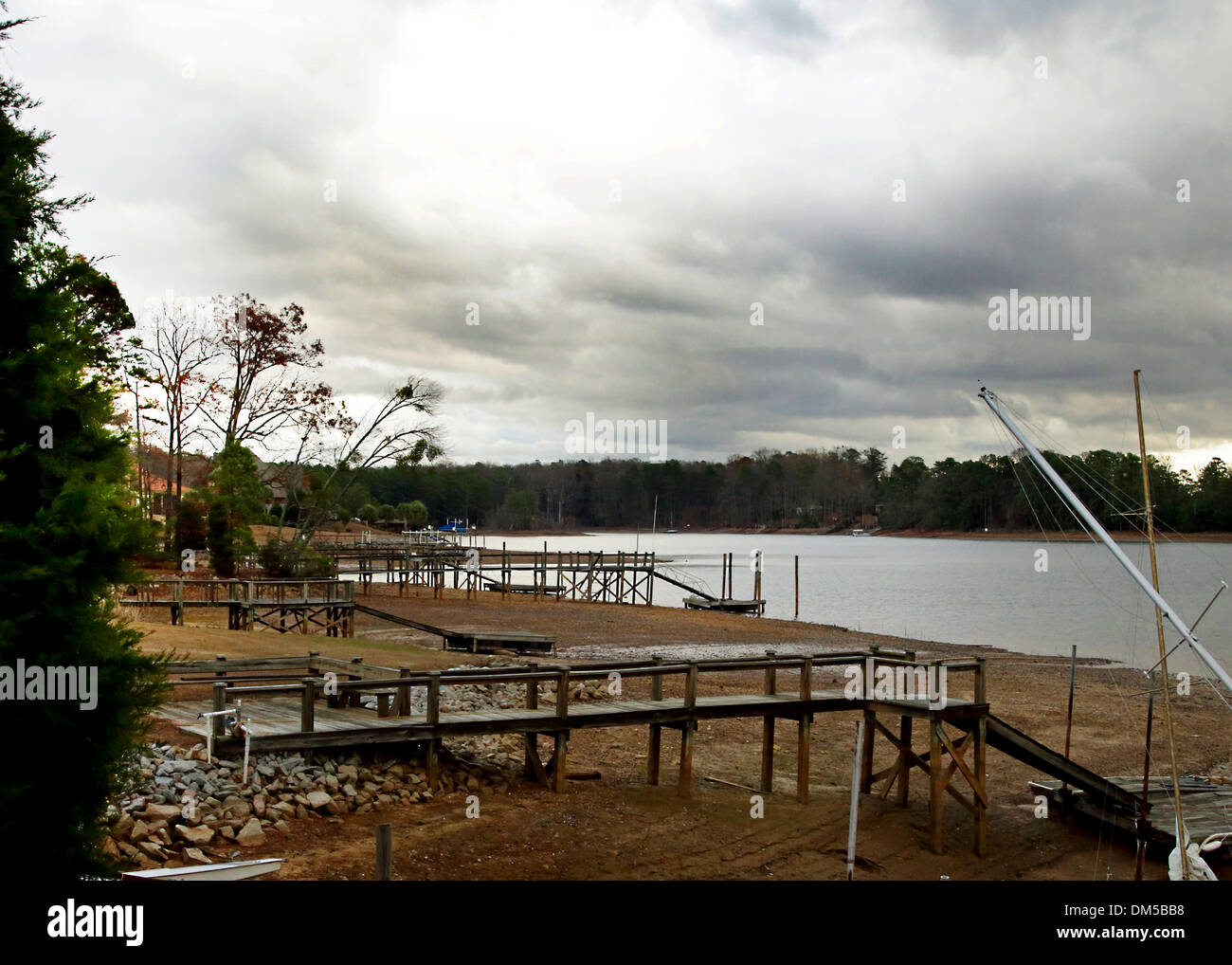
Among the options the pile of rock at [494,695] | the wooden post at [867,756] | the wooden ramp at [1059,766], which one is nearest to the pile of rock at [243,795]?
the pile of rock at [494,695]

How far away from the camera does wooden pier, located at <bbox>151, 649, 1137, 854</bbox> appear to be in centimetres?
1287

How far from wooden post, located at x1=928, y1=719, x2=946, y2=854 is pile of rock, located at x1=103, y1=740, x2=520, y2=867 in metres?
6.44

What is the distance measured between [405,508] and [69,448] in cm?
10778

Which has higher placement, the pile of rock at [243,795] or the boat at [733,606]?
the pile of rock at [243,795]

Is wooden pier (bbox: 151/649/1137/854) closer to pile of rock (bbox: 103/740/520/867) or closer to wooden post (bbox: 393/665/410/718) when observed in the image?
wooden post (bbox: 393/665/410/718)

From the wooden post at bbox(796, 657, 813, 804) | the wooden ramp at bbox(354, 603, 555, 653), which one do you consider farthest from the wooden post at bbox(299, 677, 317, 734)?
the wooden ramp at bbox(354, 603, 555, 653)

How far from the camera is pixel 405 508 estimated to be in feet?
367

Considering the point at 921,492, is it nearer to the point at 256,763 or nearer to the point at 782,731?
the point at 782,731

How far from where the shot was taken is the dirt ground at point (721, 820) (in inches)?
449

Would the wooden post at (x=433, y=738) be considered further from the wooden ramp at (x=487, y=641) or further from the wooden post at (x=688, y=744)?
the wooden ramp at (x=487, y=641)

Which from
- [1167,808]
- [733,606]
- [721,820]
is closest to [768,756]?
[721,820]

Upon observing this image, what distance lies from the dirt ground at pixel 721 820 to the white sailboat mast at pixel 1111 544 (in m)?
3.10
